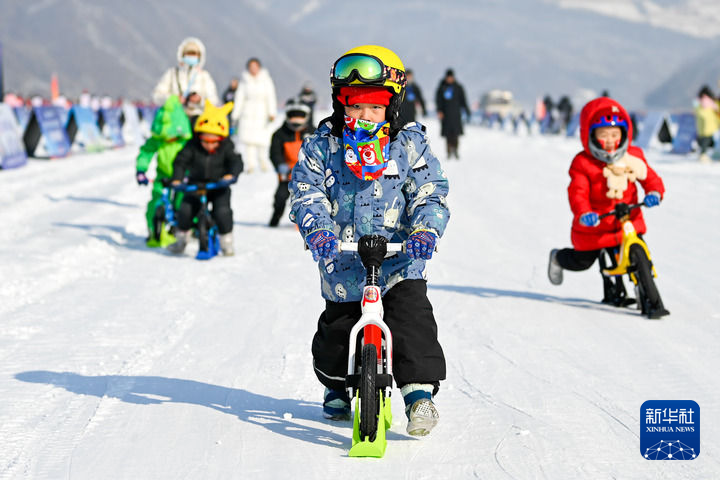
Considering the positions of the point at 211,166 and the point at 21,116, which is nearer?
the point at 211,166

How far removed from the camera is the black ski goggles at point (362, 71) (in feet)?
14.2

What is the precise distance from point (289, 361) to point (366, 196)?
184 centimetres

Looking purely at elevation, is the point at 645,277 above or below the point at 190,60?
below

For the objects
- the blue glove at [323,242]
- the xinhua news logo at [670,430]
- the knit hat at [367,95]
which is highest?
the knit hat at [367,95]

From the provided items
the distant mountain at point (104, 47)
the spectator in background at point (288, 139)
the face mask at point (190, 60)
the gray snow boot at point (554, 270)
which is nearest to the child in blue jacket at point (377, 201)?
the gray snow boot at point (554, 270)

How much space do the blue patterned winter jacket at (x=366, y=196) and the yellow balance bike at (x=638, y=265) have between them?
10.2ft

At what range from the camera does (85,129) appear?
25484 millimetres

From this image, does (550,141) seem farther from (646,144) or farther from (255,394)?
(255,394)

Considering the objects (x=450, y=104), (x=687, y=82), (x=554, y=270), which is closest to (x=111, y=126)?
(x=450, y=104)

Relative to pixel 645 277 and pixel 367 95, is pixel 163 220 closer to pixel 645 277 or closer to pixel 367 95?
pixel 645 277

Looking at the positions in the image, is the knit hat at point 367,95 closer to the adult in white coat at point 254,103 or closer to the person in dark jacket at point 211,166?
the person in dark jacket at point 211,166

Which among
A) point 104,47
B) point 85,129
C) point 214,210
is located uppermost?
point 104,47

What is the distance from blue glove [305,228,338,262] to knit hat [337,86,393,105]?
600mm

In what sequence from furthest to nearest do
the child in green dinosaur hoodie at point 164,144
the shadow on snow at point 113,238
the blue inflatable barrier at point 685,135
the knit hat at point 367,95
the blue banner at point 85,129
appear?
the blue banner at point 85,129, the blue inflatable barrier at point 685,135, the shadow on snow at point 113,238, the child in green dinosaur hoodie at point 164,144, the knit hat at point 367,95
